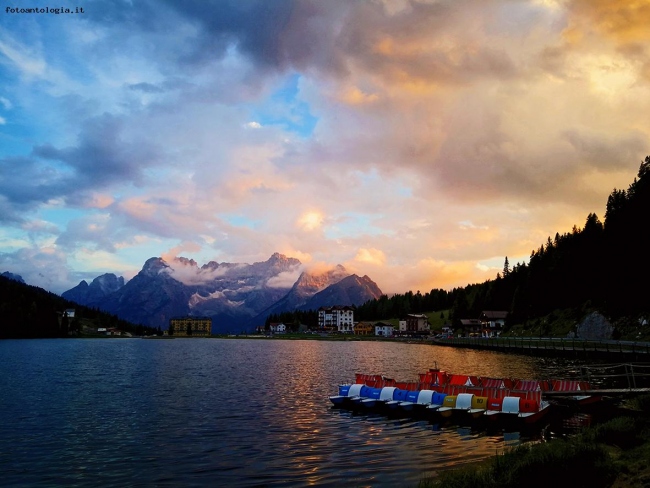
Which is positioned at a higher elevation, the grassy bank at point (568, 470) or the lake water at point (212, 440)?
the grassy bank at point (568, 470)

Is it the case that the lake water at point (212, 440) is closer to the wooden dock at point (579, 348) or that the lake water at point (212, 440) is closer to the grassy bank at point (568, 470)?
the grassy bank at point (568, 470)

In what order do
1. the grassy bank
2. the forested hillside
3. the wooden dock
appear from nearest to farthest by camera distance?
the grassy bank
the wooden dock
the forested hillside

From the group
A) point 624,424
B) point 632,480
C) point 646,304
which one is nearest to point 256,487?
point 632,480

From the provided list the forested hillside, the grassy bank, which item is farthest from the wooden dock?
the grassy bank

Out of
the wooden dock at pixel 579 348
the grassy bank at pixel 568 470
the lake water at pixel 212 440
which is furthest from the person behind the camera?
the wooden dock at pixel 579 348

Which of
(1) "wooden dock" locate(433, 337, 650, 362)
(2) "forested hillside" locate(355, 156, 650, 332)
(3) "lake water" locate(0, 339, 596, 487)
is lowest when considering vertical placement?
(3) "lake water" locate(0, 339, 596, 487)

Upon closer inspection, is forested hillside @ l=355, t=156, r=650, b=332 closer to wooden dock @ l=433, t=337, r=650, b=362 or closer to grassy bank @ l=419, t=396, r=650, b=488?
wooden dock @ l=433, t=337, r=650, b=362

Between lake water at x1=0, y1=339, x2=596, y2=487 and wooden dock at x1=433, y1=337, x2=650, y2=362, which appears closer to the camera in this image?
lake water at x1=0, y1=339, x2=596, y2=487

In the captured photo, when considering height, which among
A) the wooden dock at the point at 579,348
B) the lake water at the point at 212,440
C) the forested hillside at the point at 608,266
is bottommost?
the lake water at the point at 212,440

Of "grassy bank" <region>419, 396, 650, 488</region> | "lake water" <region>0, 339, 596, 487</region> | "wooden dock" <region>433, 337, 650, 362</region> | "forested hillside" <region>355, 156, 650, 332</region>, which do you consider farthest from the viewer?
"forested hillside" <region>355, 156, 650, 332</region>

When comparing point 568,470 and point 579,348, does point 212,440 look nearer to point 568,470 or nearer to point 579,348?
point 568,470

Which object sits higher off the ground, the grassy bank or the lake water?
the grassy bank

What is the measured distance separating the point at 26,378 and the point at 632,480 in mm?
82579

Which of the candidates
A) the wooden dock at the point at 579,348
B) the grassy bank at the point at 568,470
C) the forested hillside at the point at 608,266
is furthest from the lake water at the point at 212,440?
the forested hillside at the point at 608,266
